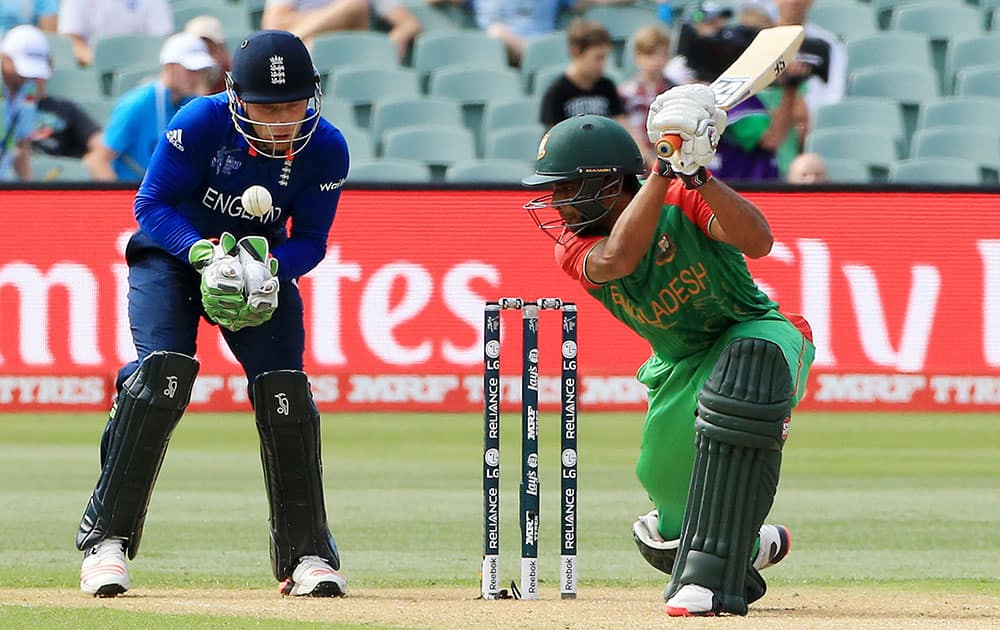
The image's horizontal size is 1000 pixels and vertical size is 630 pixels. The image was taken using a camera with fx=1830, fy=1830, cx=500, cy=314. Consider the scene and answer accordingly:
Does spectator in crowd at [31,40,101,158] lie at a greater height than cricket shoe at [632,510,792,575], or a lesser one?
greater

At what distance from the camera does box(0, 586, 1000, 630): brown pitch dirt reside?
5.14 metres

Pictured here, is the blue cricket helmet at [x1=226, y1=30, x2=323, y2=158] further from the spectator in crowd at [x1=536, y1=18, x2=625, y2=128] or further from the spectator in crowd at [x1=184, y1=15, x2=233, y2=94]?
the spectator in crowd at [x1=536, y1=18, x2=625, y2=128]

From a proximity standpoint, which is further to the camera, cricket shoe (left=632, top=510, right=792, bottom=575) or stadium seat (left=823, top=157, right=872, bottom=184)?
stadium seat (left=823, top=157, right=872, bottom=184)

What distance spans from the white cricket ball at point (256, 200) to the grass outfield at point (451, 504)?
136 centimetres

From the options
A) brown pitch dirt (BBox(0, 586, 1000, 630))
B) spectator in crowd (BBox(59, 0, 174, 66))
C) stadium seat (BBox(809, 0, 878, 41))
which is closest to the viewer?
brown pitch dirt (BBox(0, 586, 1000, 630))

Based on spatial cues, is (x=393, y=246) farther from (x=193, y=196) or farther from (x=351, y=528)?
(x=193, y=196)

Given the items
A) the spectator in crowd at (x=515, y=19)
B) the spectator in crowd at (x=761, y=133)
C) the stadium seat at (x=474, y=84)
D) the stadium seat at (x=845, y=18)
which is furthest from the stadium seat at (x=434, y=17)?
the stadium seat at (x=845, y=18)

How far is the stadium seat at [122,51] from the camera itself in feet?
46.9

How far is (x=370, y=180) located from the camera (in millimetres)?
12648

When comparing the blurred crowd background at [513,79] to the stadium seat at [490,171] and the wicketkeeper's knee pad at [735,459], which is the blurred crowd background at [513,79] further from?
the wicketkeeper's knee pad at [735,459]

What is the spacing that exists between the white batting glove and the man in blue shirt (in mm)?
1339

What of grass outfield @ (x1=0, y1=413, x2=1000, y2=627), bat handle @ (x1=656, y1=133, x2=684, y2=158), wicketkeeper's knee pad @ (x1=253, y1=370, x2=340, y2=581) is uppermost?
bat handle @ (x1=656, y1=133, x2=684, y2=158)

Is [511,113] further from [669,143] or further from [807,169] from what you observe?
[669,143]

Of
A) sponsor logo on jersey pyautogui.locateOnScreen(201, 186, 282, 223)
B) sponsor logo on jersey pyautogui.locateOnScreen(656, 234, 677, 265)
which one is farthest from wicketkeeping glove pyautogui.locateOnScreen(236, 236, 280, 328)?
sponsor logo on jersey pyautogui.locateOnScreen(656, 234, 677, 265)
